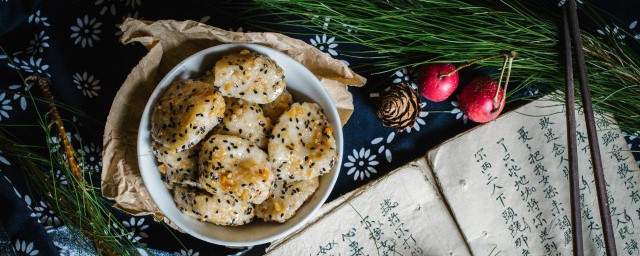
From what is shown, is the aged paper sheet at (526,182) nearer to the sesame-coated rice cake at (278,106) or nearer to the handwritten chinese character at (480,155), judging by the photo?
the handwritten chinese character at (480,155)

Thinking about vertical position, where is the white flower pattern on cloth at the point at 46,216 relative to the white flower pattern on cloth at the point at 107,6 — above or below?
below

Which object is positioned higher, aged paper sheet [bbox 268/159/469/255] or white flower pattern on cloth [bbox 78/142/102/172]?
white flower pattern on cloth [bbox 78/142/102/172]

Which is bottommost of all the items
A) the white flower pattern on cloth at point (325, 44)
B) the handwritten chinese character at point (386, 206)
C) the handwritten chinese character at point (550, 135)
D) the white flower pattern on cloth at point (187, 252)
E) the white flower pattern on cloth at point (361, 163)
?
the white flower pattern on cloth at point (187, 252)

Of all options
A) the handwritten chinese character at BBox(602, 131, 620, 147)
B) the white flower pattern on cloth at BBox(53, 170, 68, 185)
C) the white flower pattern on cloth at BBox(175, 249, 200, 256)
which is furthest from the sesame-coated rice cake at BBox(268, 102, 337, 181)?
the handwritten chinese character at BBox(602, 131, 620, 147)

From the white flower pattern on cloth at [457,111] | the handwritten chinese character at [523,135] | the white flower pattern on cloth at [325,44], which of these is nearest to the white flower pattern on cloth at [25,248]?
the white flower pattern on cloth at [325,44]

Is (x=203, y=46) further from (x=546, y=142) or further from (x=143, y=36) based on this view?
(x=546, y=142)

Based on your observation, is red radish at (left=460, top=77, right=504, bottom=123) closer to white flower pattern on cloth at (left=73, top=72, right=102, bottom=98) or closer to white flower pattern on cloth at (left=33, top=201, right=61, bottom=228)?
white flower pattern on cloth at (left=73, top=72, right=102, bottom=98)
